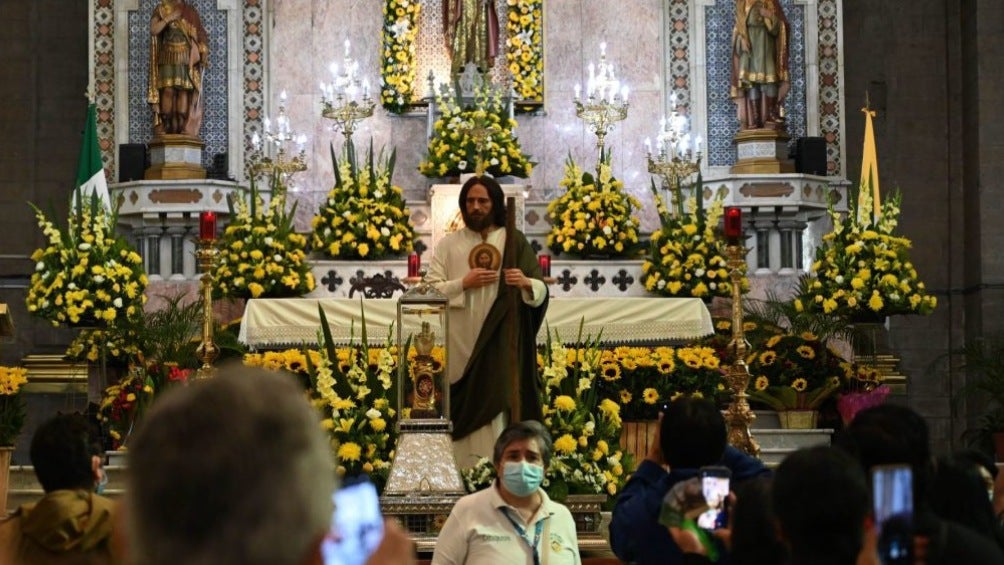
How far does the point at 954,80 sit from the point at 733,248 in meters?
10.3

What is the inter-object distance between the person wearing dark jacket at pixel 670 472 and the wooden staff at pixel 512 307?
182 inches

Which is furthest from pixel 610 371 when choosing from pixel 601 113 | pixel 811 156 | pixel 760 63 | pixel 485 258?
pixel 760 63

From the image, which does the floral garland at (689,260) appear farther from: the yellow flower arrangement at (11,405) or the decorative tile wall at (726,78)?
the yellow flower arrangement at (11,405)

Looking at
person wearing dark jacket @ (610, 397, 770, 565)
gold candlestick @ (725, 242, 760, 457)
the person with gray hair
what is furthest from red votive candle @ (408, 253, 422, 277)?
the person with gray hair

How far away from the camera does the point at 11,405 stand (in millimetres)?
12734

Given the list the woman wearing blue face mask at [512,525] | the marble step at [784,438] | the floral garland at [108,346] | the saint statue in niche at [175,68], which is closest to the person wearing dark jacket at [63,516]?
the woman wearing blue face mask at [512,525]

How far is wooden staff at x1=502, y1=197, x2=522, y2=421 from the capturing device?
9414 millimetres

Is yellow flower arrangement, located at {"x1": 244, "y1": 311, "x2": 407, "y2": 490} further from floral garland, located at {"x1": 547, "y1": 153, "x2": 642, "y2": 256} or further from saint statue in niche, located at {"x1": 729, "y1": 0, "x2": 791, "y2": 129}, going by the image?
saint statue in niche, located at {"x1": 729, "y1": 0, "x2": 791, "y2": 129}

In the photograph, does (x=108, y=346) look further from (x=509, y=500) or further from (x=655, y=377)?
(x=509, y=500)

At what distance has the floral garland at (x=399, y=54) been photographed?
1819 centimetres

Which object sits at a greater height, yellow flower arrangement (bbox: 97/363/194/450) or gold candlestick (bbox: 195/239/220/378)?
gold candlestick (bbox: 195/239/220/378)

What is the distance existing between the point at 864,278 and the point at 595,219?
8.55 feet

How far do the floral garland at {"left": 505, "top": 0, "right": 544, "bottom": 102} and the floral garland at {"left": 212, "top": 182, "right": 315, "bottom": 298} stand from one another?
158 inches

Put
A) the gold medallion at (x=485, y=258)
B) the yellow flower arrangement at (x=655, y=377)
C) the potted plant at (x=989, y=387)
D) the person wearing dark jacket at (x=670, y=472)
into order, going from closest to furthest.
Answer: the person wearing dark jacket at (x=670, y=472) → the gold medallion at (x=485, y=258) → the yellow flower arrangement at (x=655, y=377) → the potted plant at (x=989, y=387)
